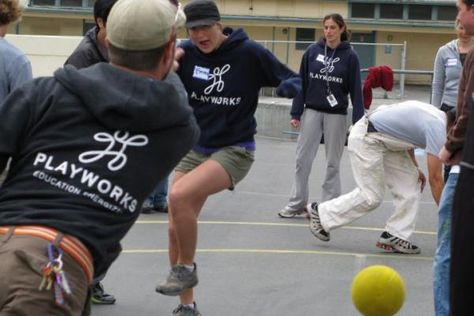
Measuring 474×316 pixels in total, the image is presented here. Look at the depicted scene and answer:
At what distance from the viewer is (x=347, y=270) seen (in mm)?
8141

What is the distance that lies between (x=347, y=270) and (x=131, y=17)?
521cm

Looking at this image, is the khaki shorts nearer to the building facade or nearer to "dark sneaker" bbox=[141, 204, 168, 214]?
"dark sneaker" bbox=[141, 204, 168, 214]

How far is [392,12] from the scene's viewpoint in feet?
136

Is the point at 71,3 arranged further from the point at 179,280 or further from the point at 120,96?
the point at 120,96

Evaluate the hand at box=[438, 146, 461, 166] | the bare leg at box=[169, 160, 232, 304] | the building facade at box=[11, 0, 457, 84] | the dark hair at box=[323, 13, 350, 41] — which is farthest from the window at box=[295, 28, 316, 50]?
the hand at box=[438, 146, 461, 166]

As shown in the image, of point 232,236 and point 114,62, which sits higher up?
point 114,62

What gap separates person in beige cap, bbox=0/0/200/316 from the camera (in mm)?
3107

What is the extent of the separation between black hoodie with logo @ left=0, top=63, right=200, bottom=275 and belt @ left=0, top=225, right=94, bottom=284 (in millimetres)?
18

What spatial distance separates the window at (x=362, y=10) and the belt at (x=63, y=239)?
39498 millimetres

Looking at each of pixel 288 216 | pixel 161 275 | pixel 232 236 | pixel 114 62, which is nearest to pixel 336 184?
pixel 288 216

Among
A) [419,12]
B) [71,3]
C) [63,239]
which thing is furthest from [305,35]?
[63,239]

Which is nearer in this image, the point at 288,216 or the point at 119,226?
the point at 119,226

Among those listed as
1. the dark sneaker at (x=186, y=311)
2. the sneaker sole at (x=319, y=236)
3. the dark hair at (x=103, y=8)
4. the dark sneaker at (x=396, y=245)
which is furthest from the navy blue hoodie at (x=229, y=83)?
the dark sneaker at (x=396, y=245)

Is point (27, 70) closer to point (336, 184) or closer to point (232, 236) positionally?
point (232, 236)
